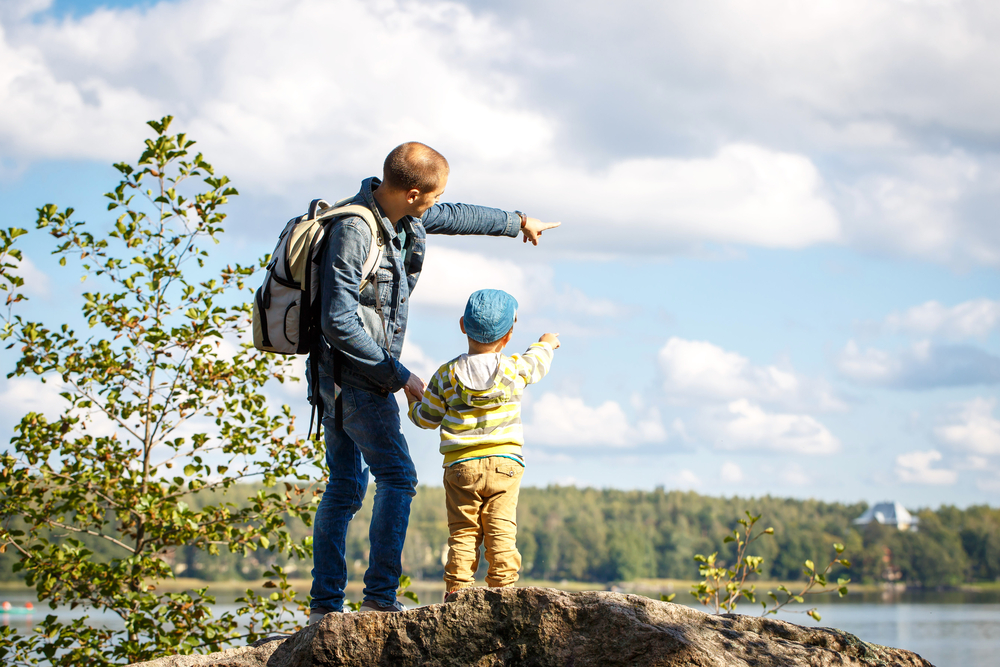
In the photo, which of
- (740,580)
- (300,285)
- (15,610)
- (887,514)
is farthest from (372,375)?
(887,514)

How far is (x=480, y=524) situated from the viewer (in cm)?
445

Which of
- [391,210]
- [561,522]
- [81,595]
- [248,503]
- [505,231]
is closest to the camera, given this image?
[391,210]

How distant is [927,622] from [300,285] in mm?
66449

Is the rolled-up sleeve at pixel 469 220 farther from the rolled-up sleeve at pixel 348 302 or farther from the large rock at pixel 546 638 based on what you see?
the large rock at pixel 546 638

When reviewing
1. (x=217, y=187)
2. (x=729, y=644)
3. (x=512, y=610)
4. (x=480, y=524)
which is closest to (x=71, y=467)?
(x=217, y=187)

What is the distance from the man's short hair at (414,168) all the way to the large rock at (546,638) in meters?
1.79

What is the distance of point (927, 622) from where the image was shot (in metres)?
61.0

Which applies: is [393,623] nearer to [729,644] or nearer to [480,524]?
[480,524]

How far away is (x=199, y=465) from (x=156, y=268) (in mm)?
1410

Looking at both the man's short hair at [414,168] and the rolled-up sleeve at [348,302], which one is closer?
the rolled-up sleeve at [348,302]

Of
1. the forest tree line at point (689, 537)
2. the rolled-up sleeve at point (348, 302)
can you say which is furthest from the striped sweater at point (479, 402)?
the forest tree line at point (689, 537)

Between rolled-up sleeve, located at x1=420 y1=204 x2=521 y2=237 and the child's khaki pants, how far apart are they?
1319 mm

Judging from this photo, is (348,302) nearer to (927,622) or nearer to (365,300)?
(365,300)

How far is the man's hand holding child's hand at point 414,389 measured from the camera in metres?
4.34
